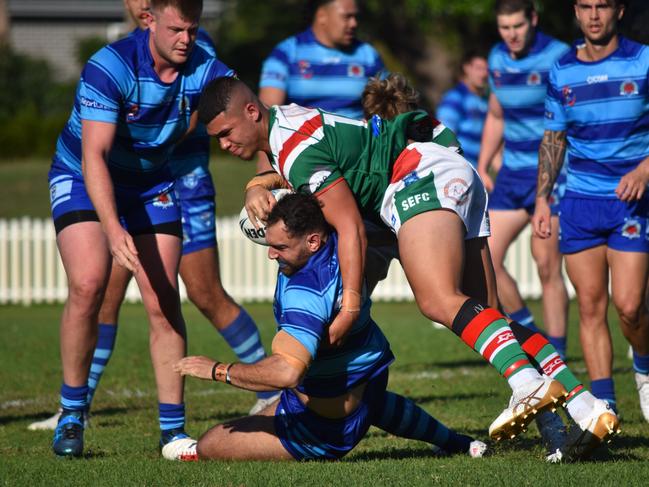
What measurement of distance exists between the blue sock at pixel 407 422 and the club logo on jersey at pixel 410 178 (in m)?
1.04

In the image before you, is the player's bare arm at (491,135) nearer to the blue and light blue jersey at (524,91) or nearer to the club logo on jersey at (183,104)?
the blue and light blue jersey at (524,91)

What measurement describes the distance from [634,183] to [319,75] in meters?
3.23

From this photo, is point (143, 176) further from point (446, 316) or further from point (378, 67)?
point (378, 67)

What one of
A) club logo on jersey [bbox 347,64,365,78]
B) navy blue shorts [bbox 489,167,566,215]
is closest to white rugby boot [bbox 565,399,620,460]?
navy blue shorts [bbox 489,167,566,215]

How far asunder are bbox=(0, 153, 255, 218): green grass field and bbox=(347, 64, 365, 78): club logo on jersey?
14.7 meters

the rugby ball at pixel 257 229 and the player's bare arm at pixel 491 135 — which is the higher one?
the rugby ball at pixel 257 229

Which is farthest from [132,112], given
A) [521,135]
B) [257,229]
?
[521,135]

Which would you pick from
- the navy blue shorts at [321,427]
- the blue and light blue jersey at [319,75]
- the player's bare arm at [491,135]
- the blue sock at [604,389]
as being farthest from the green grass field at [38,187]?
the navy blue shorts at [321,427]

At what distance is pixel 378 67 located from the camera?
9.22 m

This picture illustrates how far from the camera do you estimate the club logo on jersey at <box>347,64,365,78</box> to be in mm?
9023

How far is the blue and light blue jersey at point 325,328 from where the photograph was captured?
506 cm

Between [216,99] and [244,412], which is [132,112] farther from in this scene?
[244,412]

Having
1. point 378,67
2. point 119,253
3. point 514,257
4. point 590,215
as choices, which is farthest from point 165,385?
point 514,257

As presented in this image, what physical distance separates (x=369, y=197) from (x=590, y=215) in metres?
1.83
